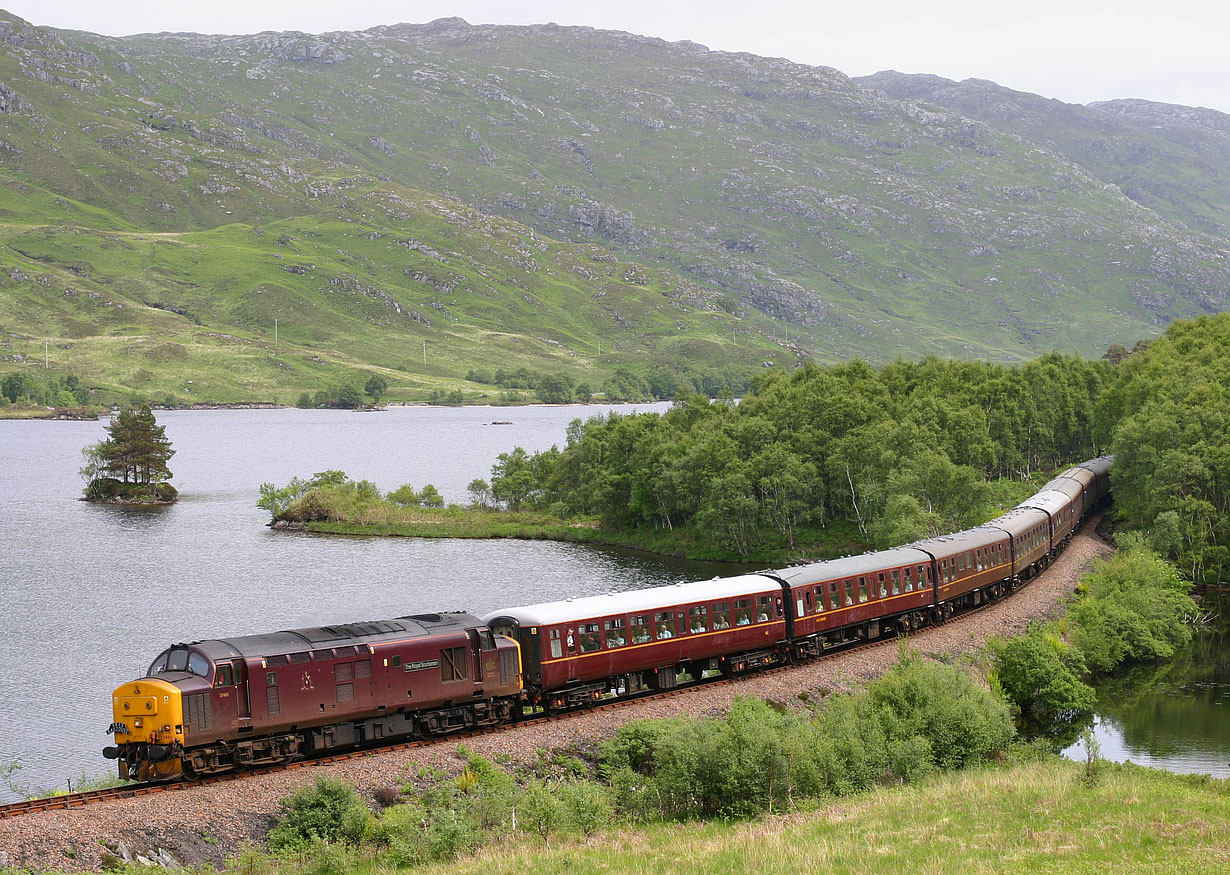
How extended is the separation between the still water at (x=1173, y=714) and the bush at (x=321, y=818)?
92.7 ft

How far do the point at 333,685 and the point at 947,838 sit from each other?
18.1m

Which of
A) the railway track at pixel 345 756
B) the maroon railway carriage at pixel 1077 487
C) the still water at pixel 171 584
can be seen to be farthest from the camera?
the maroon railway carriage at pixel 1077 487

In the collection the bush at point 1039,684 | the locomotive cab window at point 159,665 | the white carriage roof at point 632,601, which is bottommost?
the bush at point 1039,684

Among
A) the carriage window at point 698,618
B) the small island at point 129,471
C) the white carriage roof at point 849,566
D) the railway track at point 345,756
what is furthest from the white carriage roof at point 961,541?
the small island at point 129,471

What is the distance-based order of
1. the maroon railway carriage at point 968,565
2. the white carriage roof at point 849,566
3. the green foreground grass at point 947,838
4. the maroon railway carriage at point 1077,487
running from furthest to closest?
the maroon railway carriage at point 1077,487, the maroon railway carriage at point 968,565, the white carriage roof at point 849,566, the green foreground grass at point 947,838

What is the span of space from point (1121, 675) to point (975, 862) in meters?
39.2

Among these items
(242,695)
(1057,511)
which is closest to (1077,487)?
(1057,511)

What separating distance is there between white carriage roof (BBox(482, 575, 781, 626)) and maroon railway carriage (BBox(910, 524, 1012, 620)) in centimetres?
1326

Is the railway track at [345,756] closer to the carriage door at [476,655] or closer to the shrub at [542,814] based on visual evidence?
the carriage door at [476,655]

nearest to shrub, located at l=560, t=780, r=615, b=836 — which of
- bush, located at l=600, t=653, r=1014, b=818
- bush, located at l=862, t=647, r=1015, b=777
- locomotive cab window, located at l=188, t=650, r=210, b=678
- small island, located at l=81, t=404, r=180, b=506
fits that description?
bush, located at l=600, t=653, r=1014, b=818

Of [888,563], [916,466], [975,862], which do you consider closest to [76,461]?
[916,466]

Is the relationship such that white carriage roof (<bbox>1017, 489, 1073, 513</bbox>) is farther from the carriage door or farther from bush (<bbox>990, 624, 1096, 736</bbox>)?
the carriage door

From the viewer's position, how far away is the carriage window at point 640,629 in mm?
39906

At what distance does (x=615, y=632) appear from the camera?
129 feet
